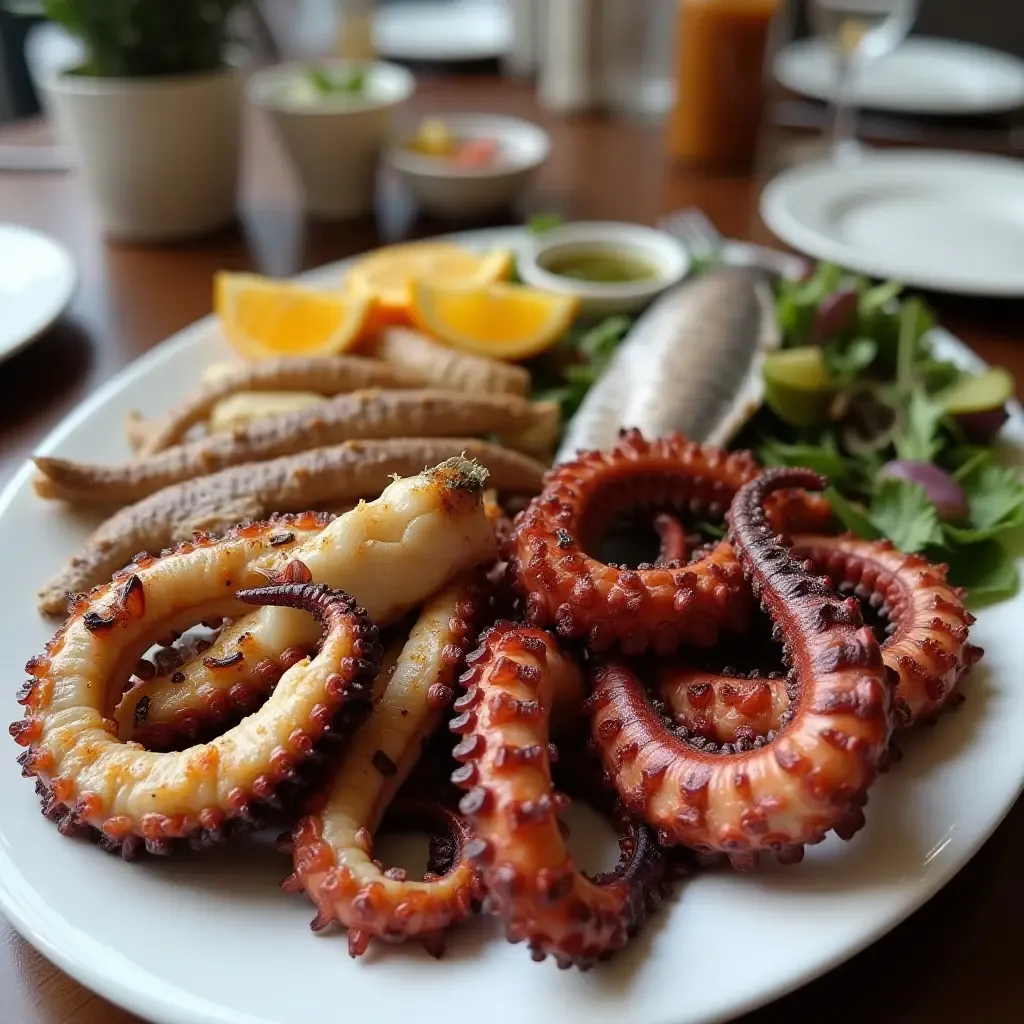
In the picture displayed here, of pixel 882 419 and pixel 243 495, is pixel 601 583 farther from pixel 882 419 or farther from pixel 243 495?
pixel 882 419

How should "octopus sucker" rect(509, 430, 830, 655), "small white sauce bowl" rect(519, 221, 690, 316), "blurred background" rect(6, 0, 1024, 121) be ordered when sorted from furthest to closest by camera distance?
"blurred background" rect(6, 0, 1024, 121), "small white sauce bowl" rect(519, 221, 690, 316), "octopus sucker" rect(509, 430, 830, 655)

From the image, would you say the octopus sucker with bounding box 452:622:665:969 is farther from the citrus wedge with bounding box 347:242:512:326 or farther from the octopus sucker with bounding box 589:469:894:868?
the citrus wedge with bounding box 347:242:512:326

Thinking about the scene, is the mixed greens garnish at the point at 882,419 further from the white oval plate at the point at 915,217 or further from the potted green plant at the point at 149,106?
the potted green plant at the point at 149,106

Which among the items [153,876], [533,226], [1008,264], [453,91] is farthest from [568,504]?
[453,91]

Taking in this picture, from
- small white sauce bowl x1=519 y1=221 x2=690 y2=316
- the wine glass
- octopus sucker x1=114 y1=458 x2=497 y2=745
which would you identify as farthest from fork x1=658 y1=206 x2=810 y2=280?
octopus sucker x1=114 y1=458 x2=497 y2=745

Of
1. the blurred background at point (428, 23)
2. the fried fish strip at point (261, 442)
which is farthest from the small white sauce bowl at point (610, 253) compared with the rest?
the blurred background at point (428, 23)

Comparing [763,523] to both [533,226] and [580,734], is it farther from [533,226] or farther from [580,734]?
[533,226]
